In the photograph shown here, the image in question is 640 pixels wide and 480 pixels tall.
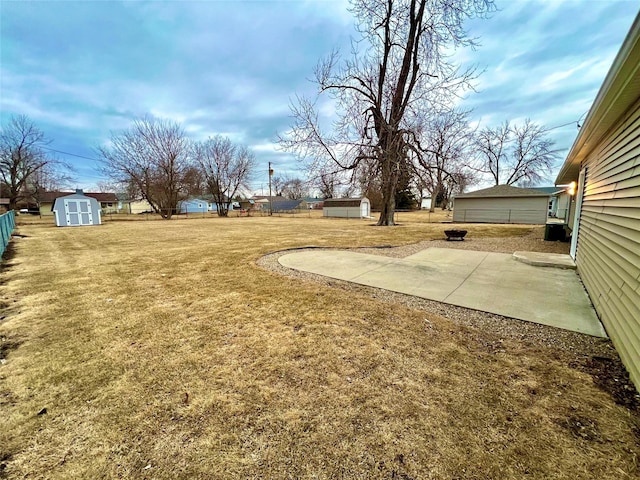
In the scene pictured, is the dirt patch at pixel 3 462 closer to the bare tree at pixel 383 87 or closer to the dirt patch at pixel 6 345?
the dirt patch at pixel 6 345

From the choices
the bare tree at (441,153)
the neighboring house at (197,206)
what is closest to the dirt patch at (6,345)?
the bare tree at (441,153)

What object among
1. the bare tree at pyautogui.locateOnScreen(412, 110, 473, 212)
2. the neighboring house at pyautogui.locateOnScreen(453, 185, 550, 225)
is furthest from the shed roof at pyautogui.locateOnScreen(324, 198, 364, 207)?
the bare tree at pyautogui.locateOnScreen(412, 110, 473, 212)

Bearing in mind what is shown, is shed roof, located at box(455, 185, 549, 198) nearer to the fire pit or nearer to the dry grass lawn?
the fire pit

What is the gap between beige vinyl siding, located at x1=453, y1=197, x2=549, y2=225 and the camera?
19.2m

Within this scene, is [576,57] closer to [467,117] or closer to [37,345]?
[467,117]

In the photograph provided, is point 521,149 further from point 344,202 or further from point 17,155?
point 17,155

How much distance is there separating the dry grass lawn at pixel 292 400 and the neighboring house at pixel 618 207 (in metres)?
0.79

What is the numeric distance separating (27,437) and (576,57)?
13.5 m

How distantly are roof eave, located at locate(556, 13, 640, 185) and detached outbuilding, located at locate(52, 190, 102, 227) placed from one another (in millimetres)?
26984

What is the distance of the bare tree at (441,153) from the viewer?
42.3 ft

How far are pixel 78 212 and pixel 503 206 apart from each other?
107 ft

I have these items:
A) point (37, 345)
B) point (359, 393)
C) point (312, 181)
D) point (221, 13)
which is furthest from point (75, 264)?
point (312, 181)

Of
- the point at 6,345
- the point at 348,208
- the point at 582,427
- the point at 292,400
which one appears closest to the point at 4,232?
the point at 6,345

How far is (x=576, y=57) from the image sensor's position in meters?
7.98
